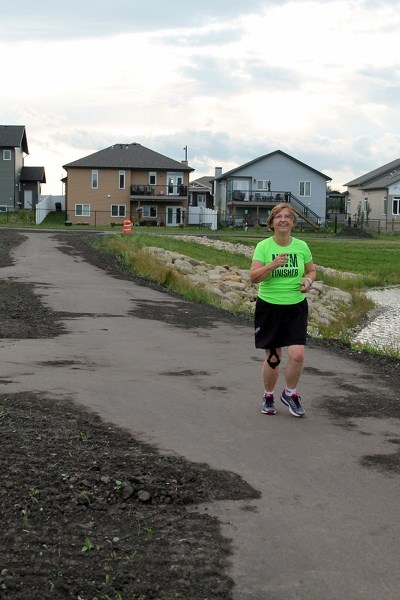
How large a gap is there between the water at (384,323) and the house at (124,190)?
4661 cm

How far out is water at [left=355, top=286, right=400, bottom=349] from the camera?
18.5 metres

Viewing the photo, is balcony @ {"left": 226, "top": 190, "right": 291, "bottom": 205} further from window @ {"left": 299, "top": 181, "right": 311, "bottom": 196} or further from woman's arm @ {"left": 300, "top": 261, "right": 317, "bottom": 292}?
woman's arm @ {"left": 300, "top": 261, "right": 317, "bottom": 292}

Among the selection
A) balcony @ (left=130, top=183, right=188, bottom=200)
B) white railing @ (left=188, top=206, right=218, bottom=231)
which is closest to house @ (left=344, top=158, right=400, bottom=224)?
white railing @ (left=188, top=206, right=218, bottom=231)

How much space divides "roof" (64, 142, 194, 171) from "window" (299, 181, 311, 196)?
1046cm

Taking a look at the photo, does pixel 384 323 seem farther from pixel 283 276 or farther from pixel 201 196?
pixel 201 196

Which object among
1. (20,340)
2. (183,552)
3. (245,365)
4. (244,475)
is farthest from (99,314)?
(183,552)

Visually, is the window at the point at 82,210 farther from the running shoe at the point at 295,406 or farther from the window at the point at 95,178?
the running shoe at the point at 295,406

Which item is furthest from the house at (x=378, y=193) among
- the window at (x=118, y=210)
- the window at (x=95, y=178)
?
the window at (x=95, y=178)

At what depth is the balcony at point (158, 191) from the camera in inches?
3063

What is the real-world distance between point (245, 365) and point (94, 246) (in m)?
22.2

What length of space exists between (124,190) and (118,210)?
5.81 ft

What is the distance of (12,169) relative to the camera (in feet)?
272

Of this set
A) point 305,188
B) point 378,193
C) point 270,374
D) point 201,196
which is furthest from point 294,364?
point 201,196

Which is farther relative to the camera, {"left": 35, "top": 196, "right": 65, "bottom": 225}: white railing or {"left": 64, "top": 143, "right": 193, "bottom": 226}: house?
{"left": 64, "top": 143, "right": 193, "bottom": 226}: house
